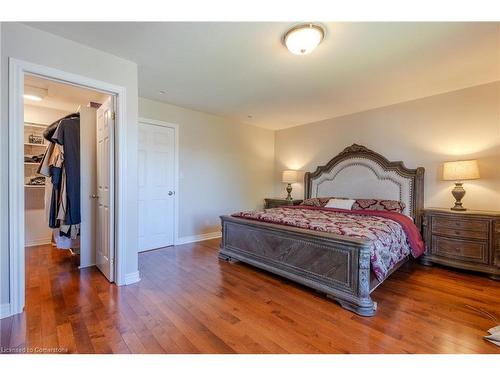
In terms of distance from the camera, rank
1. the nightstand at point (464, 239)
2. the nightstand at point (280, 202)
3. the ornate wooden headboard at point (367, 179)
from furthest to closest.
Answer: the nightstand at point (280, 202) < the ornate wooden headboard at point (367, 179) < the nightstand at point (464, 239)

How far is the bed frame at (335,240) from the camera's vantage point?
6.63 feet

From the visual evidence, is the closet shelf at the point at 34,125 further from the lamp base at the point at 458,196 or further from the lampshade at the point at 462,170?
the lamp base at the point at 458,196

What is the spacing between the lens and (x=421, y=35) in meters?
1.99

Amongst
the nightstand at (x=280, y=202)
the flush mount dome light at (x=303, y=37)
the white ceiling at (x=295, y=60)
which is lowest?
the nightstand at (x=280, y=202)

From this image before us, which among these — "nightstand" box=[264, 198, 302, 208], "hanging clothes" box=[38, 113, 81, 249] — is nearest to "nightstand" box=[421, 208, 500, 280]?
"nightstand" box=[264, 198, 302, 208]

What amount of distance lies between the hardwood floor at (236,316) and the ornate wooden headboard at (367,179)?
3.77 feet

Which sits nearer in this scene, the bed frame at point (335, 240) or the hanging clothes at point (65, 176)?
→ the bed frame at point (335, 240)

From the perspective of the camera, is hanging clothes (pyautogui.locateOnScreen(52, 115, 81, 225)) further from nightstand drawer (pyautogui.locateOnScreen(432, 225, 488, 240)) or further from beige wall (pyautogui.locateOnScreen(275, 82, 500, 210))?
nightstand drawer (pyautogui.locateOnScreen(432, 225, 488, 240))

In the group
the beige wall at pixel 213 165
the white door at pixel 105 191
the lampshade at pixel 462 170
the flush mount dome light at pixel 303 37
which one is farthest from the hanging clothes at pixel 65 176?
the lampshade at pixel 462 170

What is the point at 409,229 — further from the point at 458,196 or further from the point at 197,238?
the point at 197,238

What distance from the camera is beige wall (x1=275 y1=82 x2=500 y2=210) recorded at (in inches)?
117
